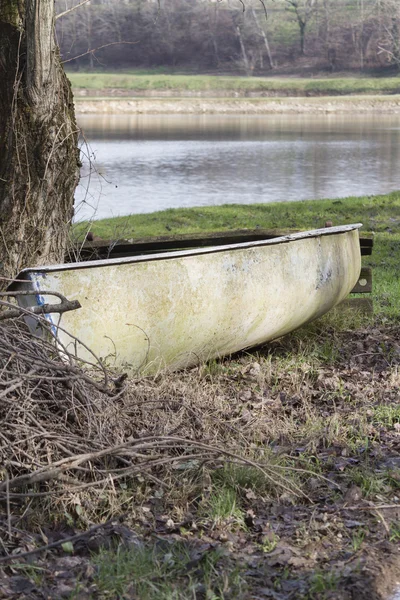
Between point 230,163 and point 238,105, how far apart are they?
1337 inches

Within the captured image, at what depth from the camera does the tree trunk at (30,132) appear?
555 centimetres

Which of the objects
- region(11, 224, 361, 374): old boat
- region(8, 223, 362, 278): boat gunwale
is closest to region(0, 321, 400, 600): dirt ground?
region(11, 224, 361, 374): old boat

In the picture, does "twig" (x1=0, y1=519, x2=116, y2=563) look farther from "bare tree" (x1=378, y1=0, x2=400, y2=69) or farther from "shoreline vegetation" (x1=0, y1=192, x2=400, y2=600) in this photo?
"bare tree" (x1=378, y1=0, x2=400, y2=69)

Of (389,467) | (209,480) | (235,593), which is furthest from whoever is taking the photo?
(389,467)

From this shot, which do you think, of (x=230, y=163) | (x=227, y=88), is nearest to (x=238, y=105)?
(x=227, y=88)

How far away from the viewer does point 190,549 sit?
3637 mm

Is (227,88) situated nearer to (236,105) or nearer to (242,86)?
(242,86)

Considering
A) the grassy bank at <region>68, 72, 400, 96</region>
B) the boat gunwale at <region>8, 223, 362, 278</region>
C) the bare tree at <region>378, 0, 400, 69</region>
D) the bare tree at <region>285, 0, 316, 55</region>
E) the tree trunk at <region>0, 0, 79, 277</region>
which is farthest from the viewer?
the bare tree at <region>285, 0, 316, 55</region>

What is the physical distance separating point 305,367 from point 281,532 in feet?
7.51

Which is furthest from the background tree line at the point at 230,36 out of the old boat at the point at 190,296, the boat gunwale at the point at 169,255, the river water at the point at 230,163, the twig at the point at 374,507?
the twig at the point at 374,507

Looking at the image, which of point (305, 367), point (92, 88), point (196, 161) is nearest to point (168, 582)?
point (305, 367)

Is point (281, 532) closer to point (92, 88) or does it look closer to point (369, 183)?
point (369, 183)

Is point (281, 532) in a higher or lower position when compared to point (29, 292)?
lower

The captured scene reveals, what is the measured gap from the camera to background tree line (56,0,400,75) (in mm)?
84312
